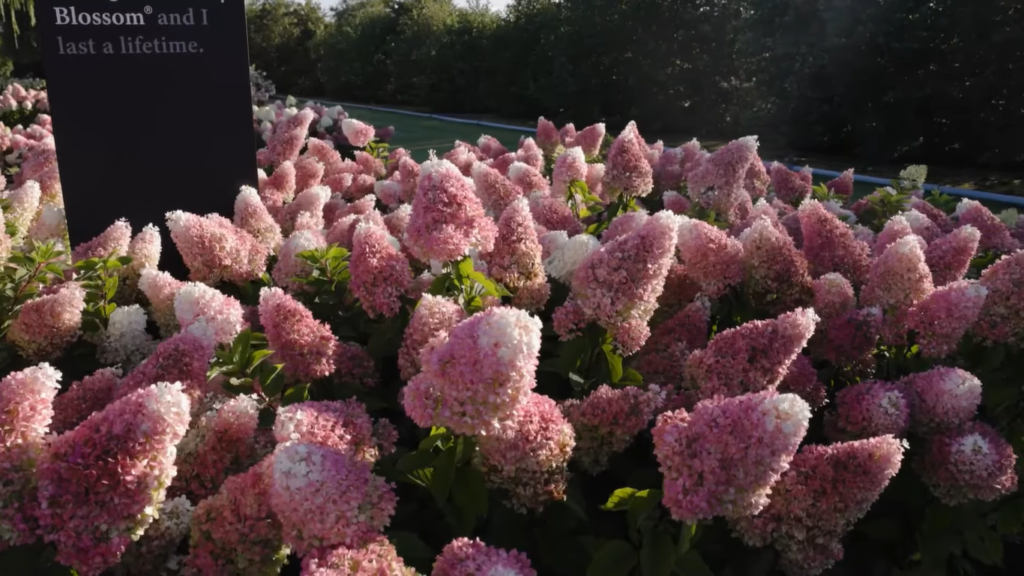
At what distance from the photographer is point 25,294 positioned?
2.04m

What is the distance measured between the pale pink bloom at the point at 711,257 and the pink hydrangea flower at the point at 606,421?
491 mm

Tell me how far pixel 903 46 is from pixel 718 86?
4.83 m

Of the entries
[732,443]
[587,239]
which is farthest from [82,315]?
[732,443]

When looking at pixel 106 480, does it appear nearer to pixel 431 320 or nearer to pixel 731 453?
pixel 431 320

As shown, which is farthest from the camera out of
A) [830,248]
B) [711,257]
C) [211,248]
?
[830,248]

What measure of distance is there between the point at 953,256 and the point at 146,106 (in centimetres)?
241

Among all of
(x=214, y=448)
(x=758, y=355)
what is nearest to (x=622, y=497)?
(x=758, y=355)

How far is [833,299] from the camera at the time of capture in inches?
74.6

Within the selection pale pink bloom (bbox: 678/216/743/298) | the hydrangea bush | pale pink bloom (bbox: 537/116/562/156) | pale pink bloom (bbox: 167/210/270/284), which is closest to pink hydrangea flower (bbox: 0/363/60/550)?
the hydrangea bush

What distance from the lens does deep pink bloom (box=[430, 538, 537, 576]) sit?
1.11 meters

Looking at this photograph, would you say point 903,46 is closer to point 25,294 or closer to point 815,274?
point 815,274

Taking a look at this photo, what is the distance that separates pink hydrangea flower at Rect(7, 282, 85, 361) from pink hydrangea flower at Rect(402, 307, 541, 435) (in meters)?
1.08

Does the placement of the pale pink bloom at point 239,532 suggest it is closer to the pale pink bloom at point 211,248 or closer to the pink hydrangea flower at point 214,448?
the pink hydrangea flower at point 214,448

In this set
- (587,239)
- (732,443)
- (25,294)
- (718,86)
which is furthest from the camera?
(718,86)
